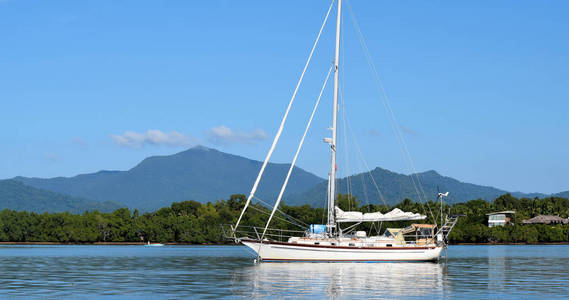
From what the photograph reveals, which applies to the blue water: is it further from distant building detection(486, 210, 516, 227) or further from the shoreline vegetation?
distant building detection(486, 210, 516, 227)

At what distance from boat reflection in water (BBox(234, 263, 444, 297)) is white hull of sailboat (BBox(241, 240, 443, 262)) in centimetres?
112

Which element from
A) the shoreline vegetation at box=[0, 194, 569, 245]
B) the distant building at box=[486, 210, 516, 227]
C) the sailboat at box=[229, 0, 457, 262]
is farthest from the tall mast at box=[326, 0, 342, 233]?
the distant building at box=[486, 210, 516, 227]

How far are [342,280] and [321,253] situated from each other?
1658cm

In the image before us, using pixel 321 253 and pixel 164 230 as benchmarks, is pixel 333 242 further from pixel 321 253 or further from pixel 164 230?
pixel 164 230

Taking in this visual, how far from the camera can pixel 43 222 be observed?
166875 millimetres

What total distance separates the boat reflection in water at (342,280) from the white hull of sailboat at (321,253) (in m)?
1.12

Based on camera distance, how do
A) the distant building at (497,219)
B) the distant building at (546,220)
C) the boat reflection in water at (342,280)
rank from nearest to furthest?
the boat reflection in water at (342,280) < the distant building at (497,219) < the distant building at (546,220)

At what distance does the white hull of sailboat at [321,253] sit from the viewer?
60844 millimetres

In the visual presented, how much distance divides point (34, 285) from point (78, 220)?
128 meters

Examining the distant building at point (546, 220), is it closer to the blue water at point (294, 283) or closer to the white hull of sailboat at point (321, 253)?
the white hull of sailboat at point (321, 253)

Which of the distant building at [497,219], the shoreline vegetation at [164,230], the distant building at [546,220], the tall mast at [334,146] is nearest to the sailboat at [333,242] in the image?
the tall mast at [334,146]

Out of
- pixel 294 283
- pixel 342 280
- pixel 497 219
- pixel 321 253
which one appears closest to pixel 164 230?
pixel 497 219

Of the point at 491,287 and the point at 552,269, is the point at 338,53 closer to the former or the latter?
the point at 552,269

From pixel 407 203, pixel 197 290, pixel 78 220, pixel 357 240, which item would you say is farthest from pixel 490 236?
pixel 197 290
